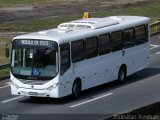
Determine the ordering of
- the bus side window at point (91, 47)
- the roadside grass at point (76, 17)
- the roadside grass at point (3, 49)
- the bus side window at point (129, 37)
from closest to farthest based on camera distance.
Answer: the bus side window at point (91, 47) → the bus side window at point (129, 37) → the roadside grass at point (3, 49) → the roadside grass at point (76, 17)

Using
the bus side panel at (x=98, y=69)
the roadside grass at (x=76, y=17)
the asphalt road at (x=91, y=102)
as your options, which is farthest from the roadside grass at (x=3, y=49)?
the bus side panel at (x=98, y=69)

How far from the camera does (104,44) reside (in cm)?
2812

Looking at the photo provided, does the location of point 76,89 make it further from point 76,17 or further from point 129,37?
point 76,17

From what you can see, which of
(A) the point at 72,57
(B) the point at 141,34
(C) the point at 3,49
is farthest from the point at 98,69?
(C) the point at 3,49

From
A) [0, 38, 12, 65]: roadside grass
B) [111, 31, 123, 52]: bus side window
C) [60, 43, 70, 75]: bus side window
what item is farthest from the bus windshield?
[0, 38, 12, 65]: roadside grass

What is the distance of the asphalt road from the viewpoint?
22.5 meters

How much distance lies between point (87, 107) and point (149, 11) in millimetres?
Result: 36146

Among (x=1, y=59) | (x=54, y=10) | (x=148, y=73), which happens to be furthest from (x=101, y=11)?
(x=148, y=73)

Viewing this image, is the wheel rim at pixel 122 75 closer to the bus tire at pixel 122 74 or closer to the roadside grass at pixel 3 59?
the bus tire at pixel 122 74

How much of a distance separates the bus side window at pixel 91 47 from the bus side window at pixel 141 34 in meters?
3.86

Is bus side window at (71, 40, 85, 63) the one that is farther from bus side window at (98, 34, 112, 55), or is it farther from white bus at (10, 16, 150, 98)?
bus side window at (98, 34, 112, 55)

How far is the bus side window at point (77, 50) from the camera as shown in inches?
1018

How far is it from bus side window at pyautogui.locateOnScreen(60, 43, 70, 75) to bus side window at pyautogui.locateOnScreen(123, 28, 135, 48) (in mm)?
4831

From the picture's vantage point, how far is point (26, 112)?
23250 millimetres
